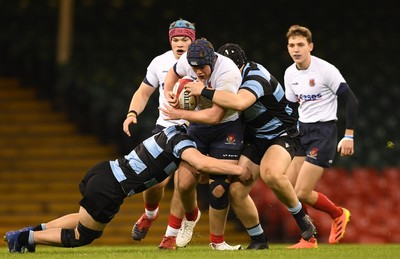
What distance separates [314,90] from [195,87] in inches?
71.6

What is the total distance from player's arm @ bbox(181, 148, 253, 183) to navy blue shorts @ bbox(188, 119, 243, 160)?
20.7 inches

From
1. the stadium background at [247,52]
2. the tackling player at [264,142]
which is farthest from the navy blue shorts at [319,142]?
the stadium background at [247,52]

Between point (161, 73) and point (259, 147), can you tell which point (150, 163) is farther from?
point (161, 73)

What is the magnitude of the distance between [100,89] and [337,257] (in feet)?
27.2

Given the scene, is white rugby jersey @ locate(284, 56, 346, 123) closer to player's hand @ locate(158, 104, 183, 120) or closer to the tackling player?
the tackling player

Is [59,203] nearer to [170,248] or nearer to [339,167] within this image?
[339,167]

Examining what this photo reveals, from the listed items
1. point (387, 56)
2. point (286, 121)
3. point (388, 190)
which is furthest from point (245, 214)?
point (387, 56)

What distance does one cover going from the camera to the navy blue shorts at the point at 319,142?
9492mm

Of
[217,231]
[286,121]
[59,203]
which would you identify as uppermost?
[286,121]

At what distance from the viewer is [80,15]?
1850 cm

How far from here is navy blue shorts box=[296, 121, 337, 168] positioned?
374 inches

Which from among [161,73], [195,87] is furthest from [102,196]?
[161,73]

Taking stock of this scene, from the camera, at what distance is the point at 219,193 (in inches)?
323

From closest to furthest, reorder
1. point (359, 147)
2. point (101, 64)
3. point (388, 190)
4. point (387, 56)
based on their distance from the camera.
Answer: point (388, 190) → point (359, 147) → point (101, 64) → point (387, 56)
